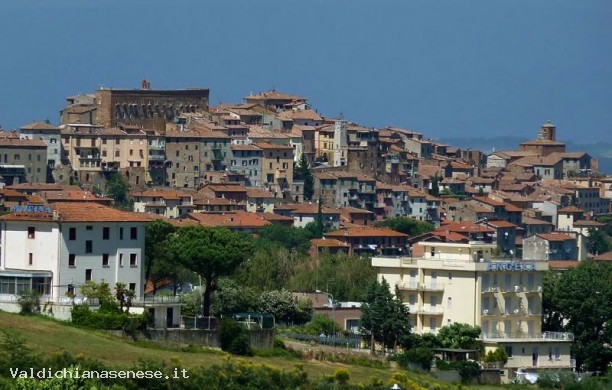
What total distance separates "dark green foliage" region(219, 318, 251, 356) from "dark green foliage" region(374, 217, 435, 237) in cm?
6826

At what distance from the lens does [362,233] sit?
421 feet

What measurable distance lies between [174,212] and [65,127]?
19690mm

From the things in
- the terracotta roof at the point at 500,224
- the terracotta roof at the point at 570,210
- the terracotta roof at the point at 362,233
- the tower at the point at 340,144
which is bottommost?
the terracotta roof at the point at 362,233

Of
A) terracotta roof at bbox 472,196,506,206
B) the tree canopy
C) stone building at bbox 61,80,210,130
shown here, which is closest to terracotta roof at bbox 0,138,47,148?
stone building at bbox 61,80,210,130

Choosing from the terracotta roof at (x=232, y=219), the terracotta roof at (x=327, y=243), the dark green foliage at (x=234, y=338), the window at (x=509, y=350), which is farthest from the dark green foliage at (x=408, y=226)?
the dark green foliage at (x=234, y=338)

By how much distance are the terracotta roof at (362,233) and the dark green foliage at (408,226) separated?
3.53 meters

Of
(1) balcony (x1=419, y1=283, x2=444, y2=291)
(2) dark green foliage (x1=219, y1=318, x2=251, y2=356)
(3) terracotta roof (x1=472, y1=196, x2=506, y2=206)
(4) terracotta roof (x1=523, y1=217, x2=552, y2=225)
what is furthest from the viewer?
(4) terracotta roof (x1=523, y1=217, x2=552, y2=225)

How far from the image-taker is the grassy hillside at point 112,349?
187 ft

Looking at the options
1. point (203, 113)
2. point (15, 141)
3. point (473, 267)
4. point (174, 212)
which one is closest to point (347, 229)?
point (174, 212)

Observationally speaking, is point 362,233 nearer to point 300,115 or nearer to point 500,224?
point 500,224

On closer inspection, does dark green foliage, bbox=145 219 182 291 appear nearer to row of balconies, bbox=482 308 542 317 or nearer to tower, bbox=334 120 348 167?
row of balconies, bbox=482 308 542 317

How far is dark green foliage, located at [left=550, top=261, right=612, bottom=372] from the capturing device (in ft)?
247

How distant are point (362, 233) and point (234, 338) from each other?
2530 inches

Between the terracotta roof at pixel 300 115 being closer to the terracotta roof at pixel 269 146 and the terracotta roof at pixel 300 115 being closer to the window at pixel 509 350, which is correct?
the terracotta roof at pixel 269 146
